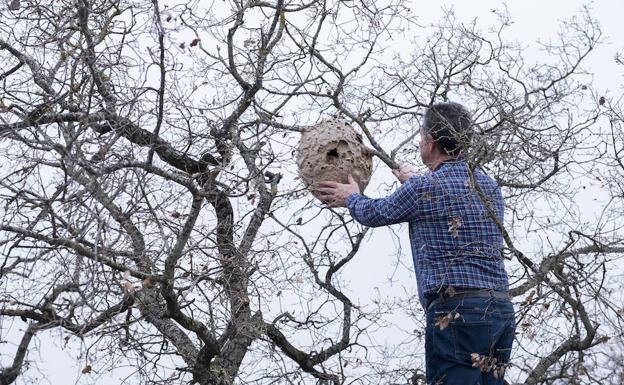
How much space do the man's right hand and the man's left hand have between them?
74 centimetres

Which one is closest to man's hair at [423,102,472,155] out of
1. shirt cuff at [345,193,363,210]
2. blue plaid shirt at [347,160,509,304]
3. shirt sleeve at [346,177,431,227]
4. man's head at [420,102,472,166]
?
man's head at [420,102,472,166]

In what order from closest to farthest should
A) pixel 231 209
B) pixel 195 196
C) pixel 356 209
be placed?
pixel 356 209
pixel 195 196
pixel 231 209

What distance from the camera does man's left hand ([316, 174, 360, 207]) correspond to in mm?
5582

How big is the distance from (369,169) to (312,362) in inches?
84.1

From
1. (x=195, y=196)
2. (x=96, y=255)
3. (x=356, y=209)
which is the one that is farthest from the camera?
(x=195, y=196)

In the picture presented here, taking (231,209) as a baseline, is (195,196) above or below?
below

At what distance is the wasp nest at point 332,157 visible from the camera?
577cm

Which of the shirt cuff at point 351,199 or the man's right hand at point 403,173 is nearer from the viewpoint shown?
the shirt cuff at point 351,199

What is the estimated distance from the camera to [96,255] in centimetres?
494

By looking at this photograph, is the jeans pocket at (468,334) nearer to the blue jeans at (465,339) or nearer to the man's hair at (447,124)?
the blue jeans at (465,339)

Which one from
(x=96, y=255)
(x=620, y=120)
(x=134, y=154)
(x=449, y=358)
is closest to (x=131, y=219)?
(x=134, y=154)

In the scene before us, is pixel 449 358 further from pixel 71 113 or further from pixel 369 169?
pixel 71 113

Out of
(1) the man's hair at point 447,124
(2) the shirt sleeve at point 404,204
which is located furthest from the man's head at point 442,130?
(2) the shirt sleeve at point 404,204

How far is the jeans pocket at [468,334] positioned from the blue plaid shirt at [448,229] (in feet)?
0.51
